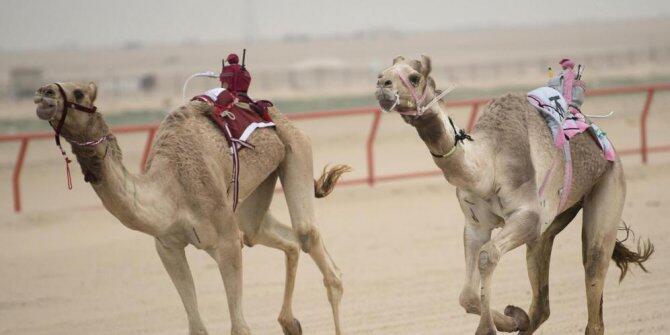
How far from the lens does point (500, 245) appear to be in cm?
708

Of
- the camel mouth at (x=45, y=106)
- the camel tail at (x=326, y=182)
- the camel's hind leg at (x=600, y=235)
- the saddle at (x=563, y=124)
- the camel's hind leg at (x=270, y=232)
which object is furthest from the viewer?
the camel tail at (x=326, y=182)

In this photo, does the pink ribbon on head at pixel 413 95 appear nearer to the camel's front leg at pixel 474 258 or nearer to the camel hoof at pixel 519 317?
the camel's front leg at pixel 474 258

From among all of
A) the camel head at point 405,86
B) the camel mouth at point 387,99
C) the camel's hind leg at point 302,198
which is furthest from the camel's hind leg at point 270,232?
the camel mouth at point 387,99

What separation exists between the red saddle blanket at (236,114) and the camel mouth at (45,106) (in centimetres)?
165

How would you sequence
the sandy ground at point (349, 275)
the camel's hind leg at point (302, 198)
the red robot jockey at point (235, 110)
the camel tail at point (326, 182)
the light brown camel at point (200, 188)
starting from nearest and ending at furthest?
the light brown camel at point (200, 188)
the red robot jockey at point (235, 110)
the camel's hind leg at point (302, 198)
the camel tail at point (326, 182)
the sandy ground at point (349, 275)

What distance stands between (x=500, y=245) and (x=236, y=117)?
87.2 inches

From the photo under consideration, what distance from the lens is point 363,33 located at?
19138 centimetres

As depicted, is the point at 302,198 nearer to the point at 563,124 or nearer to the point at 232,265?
the point at 232,265

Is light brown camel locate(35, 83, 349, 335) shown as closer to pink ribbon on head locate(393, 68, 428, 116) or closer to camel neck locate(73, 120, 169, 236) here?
camel neck locate(73, 120, 169, 236)

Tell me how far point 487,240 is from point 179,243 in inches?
80.1

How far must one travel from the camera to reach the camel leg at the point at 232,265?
760 cm

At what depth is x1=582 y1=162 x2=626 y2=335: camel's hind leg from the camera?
25.9 ft

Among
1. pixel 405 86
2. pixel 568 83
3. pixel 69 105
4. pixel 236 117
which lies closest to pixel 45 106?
pixel 69 105

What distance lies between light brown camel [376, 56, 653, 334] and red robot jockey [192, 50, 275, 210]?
1581 millimetres
